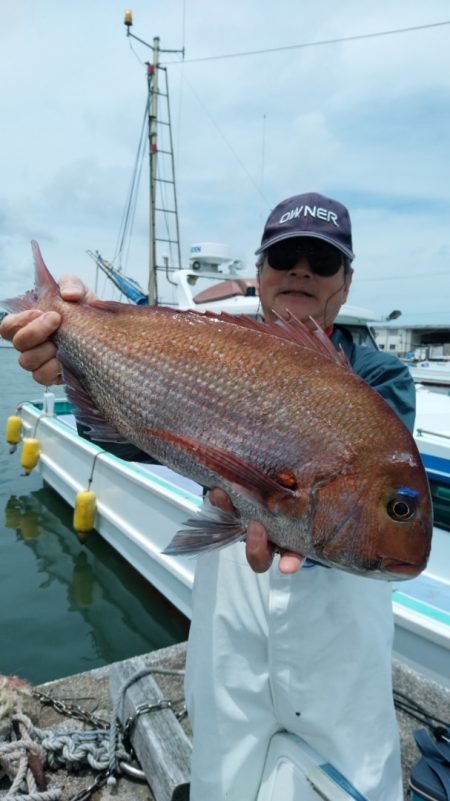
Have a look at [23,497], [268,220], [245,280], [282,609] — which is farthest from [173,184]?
[282,609]

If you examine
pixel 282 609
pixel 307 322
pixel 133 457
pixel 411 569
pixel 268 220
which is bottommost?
pixel 282 609

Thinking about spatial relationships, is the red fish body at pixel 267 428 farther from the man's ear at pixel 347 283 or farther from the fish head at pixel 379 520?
the man's ear at pixel 347 283

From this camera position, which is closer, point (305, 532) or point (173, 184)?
point (305, 532)

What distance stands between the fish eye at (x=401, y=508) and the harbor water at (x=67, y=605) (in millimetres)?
4844

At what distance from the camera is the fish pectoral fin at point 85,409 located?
1.98 m

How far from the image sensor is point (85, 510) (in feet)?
→ 23.3

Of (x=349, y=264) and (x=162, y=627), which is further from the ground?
(x=349, y=264)

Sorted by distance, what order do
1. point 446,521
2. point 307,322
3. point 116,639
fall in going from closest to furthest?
point 307,322 → point 446,521 → point 116,639

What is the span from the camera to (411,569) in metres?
1.39

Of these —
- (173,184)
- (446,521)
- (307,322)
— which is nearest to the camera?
(307,322)

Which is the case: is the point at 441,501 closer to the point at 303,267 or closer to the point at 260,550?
the point at 303,267

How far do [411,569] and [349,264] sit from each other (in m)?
1.44

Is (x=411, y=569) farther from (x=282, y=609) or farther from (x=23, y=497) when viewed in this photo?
(x=23, y=497)

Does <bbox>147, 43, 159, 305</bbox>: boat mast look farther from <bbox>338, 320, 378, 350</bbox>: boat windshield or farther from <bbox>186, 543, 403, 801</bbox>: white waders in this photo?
<bbox>186, 543, 403, 801</bbox>: white waders
